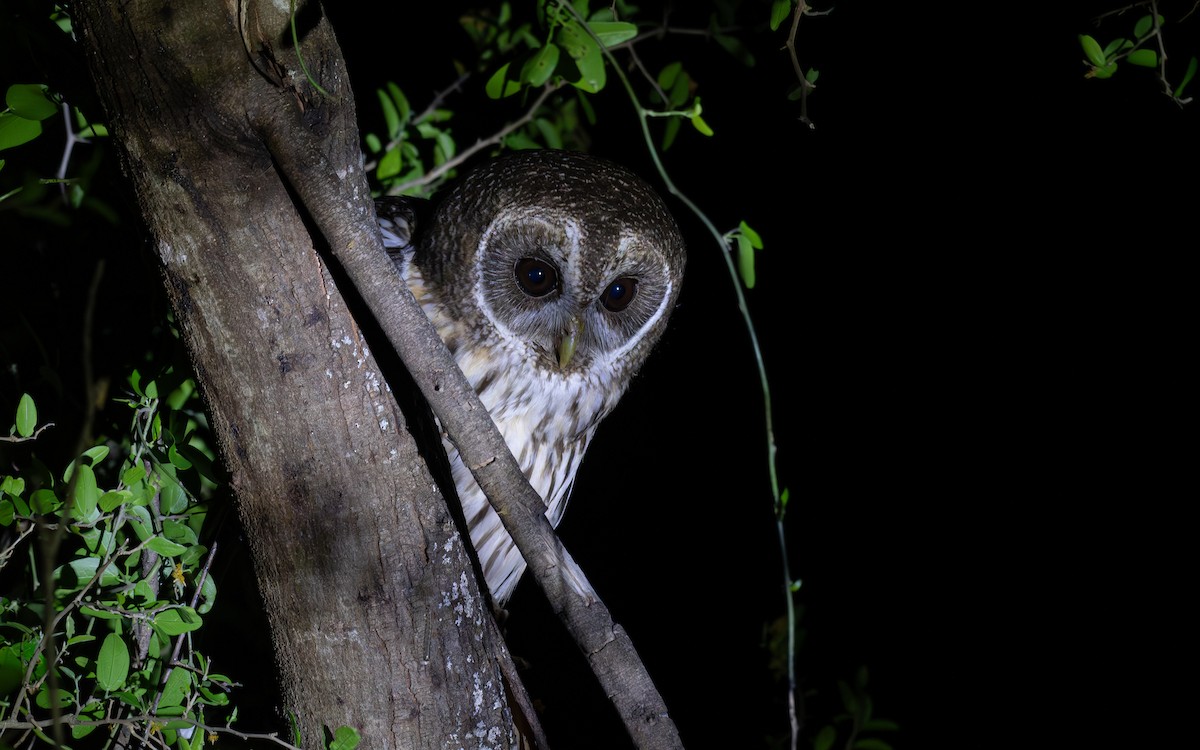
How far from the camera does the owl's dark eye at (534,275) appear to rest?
1640mm

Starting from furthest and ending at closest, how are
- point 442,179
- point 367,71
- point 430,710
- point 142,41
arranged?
point 367,71 → point 442,179 → point 430,710 → point 142,41

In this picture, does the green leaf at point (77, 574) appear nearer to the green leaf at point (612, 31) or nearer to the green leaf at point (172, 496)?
the green leaf at point (172, 496)

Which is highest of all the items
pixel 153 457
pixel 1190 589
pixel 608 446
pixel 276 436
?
pixel 276 436

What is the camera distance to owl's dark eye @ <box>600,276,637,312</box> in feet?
5.60

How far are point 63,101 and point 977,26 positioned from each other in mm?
1793

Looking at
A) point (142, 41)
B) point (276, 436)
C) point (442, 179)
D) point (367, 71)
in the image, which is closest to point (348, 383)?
point (276, 436)

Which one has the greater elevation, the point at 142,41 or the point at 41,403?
the point at 142,41

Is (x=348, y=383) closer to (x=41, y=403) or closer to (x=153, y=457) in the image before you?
(x=153, y=457)

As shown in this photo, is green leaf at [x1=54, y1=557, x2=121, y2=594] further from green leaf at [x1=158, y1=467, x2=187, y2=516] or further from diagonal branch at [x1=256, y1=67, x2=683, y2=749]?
diagonal branch at [x1=256, y1=67, x2=683, y2=749]

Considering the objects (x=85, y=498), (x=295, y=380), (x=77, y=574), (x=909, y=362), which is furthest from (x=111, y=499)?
(x=909, y=362)

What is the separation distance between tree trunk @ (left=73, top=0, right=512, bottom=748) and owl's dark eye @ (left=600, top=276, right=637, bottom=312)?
773 millimetres

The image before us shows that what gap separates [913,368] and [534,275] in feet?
3.48

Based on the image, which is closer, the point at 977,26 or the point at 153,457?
the point at 153,457

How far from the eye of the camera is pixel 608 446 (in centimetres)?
264
